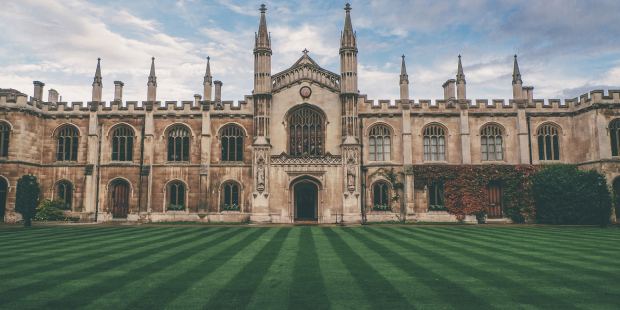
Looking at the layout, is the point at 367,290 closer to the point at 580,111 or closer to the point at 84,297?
the point at 84,297

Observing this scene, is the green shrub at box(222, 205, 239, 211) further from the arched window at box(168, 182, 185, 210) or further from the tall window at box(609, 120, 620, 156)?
the tall window at box(609, 120, 620, 156)

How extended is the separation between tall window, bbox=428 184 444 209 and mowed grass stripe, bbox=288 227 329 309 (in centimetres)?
1974

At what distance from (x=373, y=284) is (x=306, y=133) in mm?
21933

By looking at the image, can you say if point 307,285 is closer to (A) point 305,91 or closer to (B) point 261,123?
(B) point 261,123

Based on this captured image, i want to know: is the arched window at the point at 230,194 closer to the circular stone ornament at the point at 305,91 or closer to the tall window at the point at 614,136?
the circular stone ornament at the point at 305,91

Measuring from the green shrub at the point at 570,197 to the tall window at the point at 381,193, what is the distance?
1132cm

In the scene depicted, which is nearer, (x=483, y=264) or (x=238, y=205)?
(x=483, y=264)

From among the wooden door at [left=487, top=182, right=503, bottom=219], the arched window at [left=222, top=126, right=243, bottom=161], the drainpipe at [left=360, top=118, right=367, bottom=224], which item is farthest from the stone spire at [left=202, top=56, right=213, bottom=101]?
the wooden door at [left=487, top=182, right=503, bottom=219]

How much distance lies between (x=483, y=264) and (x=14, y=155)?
33299 mm

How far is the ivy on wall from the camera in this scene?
28219mm

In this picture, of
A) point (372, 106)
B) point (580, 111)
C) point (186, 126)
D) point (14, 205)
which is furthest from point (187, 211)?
point (580, 111)

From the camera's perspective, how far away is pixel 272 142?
2914 cm

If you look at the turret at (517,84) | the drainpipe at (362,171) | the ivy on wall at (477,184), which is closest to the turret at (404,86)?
the drainpipe at (362,171)

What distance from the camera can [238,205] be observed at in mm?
29609
